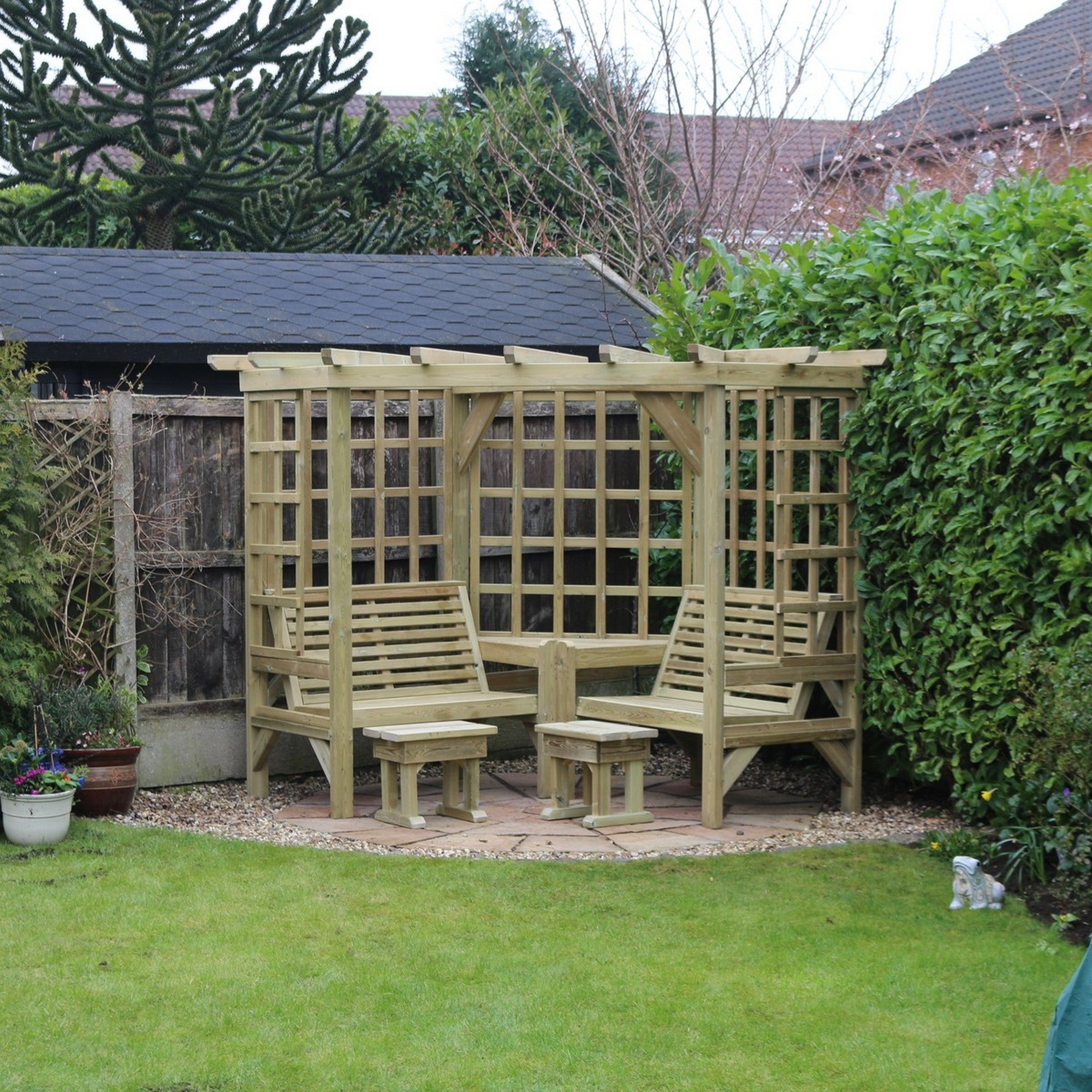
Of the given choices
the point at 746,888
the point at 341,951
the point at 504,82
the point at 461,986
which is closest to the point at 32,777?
the point at 341,951

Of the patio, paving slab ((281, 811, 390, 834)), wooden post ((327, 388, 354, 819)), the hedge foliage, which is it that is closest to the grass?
the patio

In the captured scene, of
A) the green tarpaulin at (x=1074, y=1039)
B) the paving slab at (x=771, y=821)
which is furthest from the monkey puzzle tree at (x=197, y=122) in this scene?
the green tarpaulin at (x=1074, y=1039)

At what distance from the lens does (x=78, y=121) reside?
1465 cm

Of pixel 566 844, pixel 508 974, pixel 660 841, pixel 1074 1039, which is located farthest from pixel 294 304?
pixel 1074 1039

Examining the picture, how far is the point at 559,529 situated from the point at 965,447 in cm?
274

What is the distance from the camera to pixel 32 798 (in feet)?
21.6

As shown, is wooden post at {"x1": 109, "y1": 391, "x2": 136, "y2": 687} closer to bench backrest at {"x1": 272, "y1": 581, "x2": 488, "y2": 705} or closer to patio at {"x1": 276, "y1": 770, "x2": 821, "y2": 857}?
bench backrest at {"x1": 272, "y1": 581, "x2": 488, "y2": 705}

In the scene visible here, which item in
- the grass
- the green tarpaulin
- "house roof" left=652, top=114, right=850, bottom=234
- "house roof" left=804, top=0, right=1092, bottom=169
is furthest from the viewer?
"house roof" left=804, top=0, right=1092, bottom=169

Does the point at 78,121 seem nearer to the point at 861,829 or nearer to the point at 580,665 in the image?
the point at 580,665

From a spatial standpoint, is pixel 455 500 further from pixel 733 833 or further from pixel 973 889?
pixel 973 889

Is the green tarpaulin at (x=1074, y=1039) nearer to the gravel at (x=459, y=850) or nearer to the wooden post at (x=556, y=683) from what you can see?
the gravel at (x=459, y=850)

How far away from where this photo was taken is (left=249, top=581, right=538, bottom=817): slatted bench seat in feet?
24.5

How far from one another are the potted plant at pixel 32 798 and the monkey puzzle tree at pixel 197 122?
887cm

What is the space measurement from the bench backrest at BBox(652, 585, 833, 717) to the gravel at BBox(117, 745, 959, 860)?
1.79 feet
